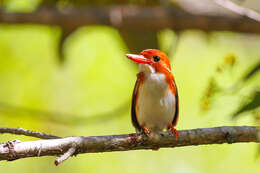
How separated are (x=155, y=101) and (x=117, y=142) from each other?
85cm

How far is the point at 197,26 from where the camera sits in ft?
15.4

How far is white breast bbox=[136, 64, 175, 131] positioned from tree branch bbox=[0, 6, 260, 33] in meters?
1.23

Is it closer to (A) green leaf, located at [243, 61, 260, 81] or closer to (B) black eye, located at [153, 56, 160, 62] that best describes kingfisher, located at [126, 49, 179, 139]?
(B) black eye, located at [153, 56, 160, 62]

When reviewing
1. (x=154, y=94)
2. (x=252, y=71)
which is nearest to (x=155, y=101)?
(x=154, y=94)

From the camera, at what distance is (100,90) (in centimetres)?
741

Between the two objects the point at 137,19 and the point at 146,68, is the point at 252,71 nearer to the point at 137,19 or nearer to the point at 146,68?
the point at 146,68

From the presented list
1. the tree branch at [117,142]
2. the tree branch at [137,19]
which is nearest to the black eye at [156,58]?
the tree branch at [117,142]

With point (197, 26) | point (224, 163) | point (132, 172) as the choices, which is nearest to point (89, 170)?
point (132, 172)

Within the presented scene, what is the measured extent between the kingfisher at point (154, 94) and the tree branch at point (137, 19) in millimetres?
1070

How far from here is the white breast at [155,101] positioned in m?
3.48

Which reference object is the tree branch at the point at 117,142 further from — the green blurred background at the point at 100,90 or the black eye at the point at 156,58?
the green blurred background at the point at 100,90

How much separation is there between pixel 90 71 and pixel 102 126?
41.0 inches

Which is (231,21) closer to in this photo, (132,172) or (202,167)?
(202,167)

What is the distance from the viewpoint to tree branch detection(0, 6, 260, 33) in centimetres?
460
